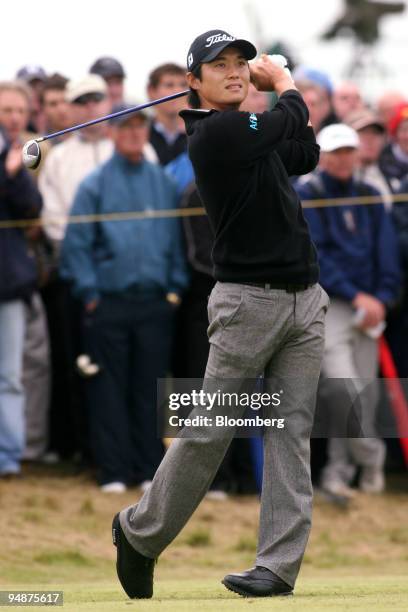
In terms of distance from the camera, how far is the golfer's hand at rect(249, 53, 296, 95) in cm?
600

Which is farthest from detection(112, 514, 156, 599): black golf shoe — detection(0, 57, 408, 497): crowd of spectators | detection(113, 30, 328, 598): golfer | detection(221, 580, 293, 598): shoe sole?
detection(0, 57, 408, 497): crowd of spectators

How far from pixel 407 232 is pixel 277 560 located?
16.5 feet

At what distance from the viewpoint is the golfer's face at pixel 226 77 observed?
584 cm

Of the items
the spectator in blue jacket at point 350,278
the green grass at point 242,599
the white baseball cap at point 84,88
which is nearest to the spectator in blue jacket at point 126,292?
the white baseball cap at point 84,88

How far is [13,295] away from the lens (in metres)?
9.85

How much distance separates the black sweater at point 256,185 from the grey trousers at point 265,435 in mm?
114

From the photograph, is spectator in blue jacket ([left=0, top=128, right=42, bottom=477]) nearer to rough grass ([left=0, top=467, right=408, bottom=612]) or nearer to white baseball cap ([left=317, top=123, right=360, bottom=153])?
rough grass ([left=0, top=467, right=408, bottom=612])

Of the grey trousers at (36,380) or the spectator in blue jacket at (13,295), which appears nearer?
the spectator in blue jacket at (13,295)

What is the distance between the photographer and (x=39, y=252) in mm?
10234

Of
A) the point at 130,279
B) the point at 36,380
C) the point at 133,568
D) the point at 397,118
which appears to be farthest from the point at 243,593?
the point at 397,118

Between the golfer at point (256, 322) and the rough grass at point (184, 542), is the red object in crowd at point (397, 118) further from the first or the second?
the golfer at point (256, 322)

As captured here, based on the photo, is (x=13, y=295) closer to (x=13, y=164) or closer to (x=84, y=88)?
(x=13, y=164)

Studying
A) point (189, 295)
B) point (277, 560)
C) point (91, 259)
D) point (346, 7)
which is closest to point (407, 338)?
point (189, 295)

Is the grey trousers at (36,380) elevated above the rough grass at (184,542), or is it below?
above
